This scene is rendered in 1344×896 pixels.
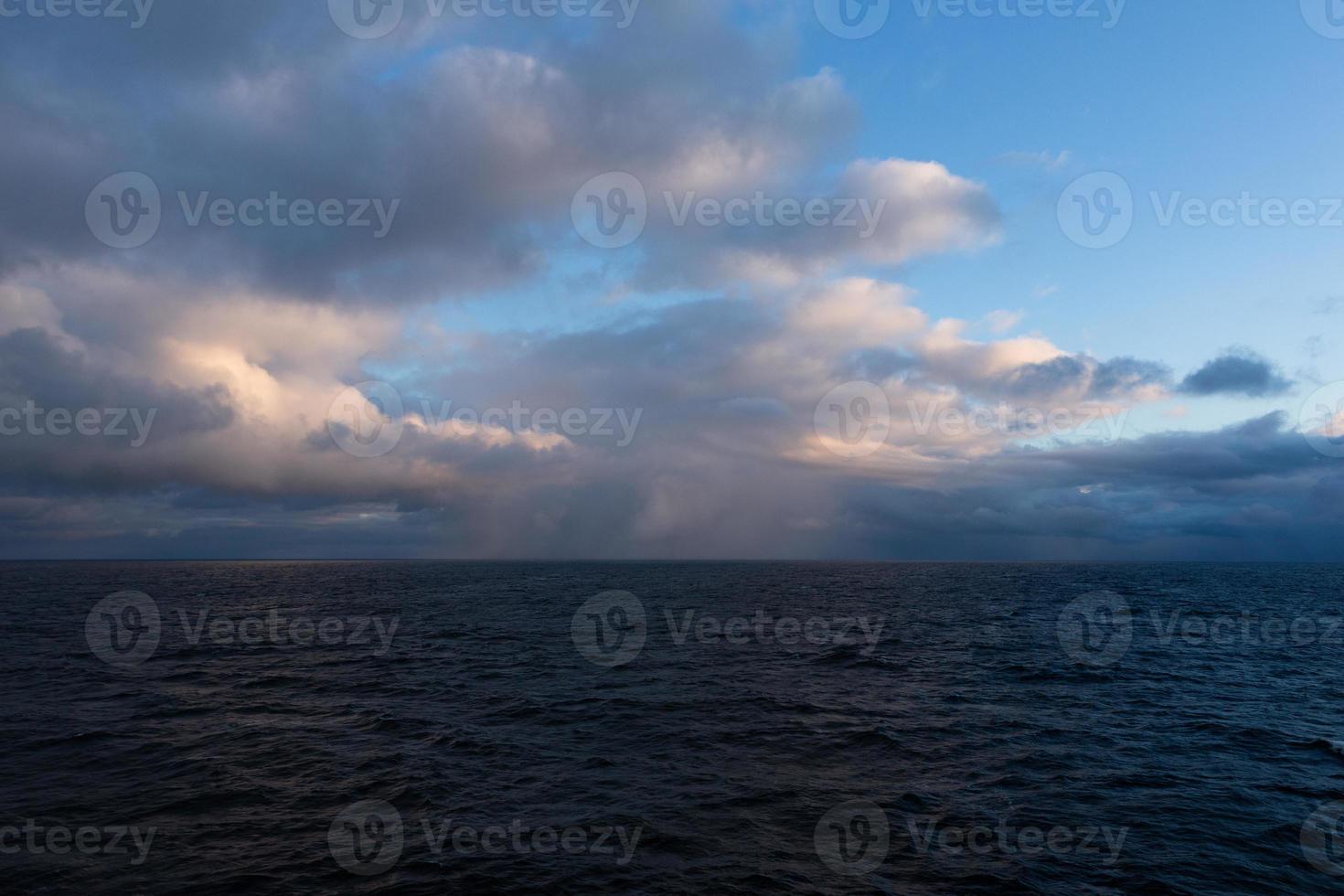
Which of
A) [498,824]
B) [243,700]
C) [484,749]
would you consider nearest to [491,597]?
[243,700]

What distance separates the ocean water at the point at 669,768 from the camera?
1543 centimetres

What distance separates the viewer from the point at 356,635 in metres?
55.2

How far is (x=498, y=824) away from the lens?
17625 mm

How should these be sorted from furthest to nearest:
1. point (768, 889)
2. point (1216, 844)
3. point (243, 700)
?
point (243, 700) < point (1216, 844) < point (768, 889)

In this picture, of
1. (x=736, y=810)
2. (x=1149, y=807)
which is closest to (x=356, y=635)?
(x=736, y=810)

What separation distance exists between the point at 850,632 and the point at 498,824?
4585 centimetres

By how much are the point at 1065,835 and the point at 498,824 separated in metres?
14.9

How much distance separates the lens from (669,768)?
22.0 metres

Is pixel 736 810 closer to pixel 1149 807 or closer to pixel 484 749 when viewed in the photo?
pixel 484 749

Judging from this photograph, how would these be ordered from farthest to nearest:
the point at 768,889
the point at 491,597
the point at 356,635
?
1. the point at 491,597
2. the point at 356,635
3. the point at 768,889

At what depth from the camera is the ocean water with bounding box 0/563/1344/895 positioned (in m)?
15.4

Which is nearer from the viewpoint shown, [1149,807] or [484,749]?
[1149,807]

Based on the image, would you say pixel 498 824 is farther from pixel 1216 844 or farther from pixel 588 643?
pixel 588 643

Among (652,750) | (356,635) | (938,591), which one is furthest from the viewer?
(938,591)
